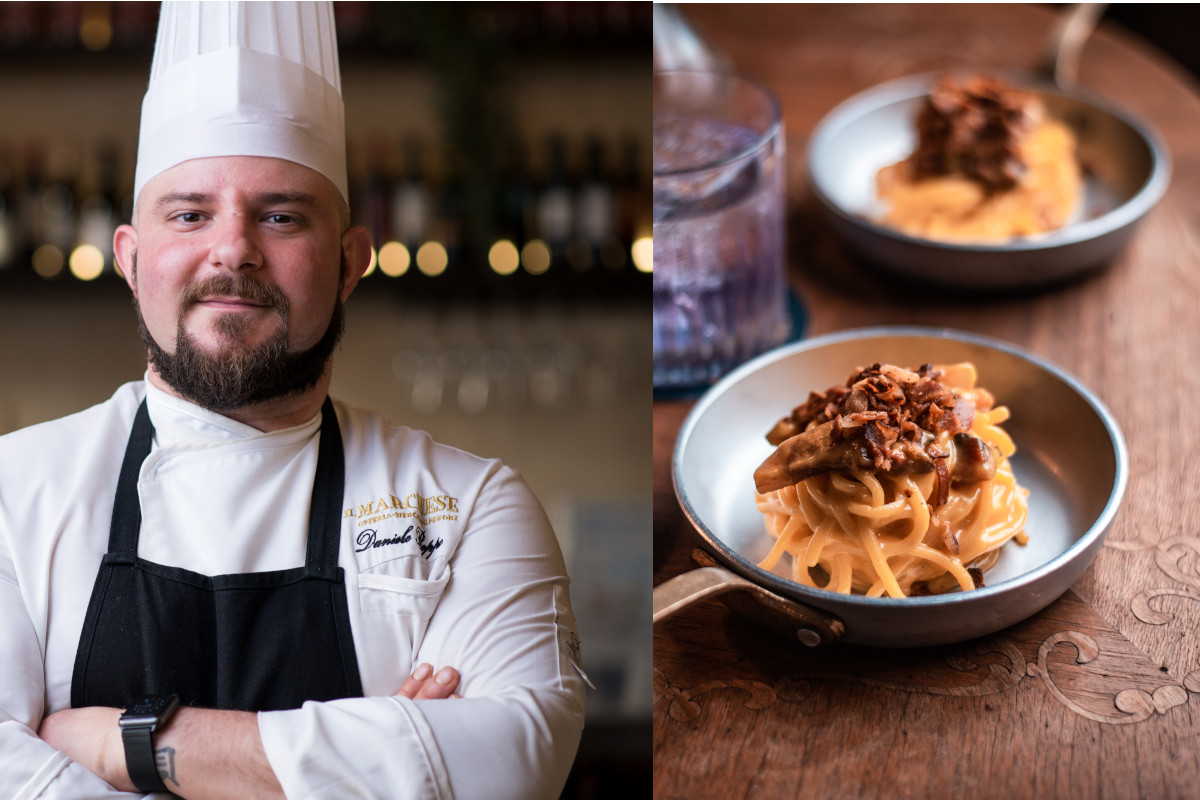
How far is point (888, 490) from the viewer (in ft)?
3.13

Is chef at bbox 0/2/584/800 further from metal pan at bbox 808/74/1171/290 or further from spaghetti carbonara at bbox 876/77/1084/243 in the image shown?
spaghetti carbonara at bbox 876/77/1084/243

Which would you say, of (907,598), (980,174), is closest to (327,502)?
(907,598)

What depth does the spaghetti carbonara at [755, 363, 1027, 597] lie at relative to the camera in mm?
942

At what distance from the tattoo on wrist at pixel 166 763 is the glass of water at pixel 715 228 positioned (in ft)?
2.59

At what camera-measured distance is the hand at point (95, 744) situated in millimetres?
741

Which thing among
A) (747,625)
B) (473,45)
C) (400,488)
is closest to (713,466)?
(747,625)

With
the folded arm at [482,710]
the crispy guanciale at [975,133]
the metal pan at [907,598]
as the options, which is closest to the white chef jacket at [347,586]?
the folded arm at [482,710]

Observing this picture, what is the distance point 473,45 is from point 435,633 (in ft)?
2.42

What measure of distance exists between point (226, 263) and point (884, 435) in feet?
1.89

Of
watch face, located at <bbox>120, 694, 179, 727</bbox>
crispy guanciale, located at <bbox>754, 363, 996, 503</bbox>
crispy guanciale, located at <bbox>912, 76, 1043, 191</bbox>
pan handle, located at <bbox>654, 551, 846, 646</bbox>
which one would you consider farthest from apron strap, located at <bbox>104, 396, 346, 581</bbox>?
crispy guanciale, located at <bbox>912, 76, 1043, 191</bbox>

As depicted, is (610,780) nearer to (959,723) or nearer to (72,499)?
(959,723)

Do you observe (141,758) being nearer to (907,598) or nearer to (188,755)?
(188,755)

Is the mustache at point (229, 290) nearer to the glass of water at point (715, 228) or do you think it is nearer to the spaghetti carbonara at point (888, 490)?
the spaghetti carbonara at point (888, 490)

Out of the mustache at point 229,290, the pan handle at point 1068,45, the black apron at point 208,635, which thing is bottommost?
the black apron at point 208,635
